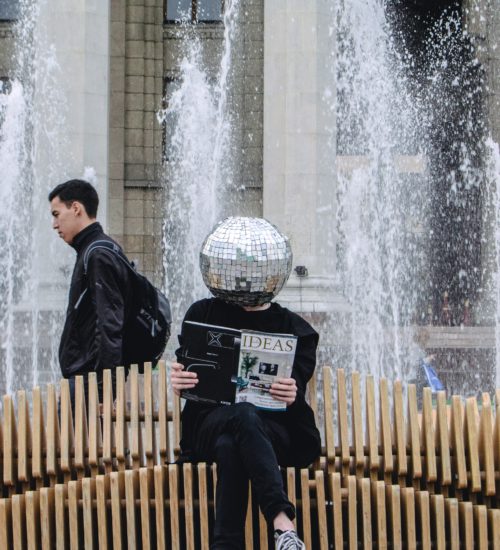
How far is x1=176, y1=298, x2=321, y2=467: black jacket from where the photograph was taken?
149 inches

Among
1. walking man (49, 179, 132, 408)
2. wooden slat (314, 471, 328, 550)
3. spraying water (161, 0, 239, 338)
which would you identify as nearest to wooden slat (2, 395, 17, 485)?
walking man (49, 179, 132, 408)

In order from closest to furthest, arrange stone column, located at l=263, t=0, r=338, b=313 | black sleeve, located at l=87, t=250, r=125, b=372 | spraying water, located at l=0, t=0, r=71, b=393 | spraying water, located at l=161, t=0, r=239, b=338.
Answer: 1. black sleeve, located at l=87, t=250, r=125, b=372
2. spraying water, located at l=0, t=0, r=71, b=393
3. stone column, located at l=263, t=0, r=338, b=313
4. spraying water, located at l=161, t=0, r=239, b=338

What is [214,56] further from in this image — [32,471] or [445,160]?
[32,471]

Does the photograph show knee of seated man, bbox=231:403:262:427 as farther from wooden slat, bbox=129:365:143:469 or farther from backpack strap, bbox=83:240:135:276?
backpack strap, bbox=83:240:135:276

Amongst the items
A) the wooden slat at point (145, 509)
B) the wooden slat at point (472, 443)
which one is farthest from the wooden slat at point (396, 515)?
the wooden slat at point (145, 509)

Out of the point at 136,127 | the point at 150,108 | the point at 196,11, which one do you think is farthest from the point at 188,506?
the point at 196,11

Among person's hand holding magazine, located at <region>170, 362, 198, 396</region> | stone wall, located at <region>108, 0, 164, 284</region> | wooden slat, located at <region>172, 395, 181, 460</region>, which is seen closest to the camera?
person's hand holding magazine, located at <region>170, 362, 198, 396</region>

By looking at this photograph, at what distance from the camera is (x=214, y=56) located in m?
21.3

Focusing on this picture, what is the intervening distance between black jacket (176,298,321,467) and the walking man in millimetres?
712

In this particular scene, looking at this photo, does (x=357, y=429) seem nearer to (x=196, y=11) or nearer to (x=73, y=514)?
(x=73, y=514)

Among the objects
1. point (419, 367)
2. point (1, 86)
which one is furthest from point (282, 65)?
point (1, 86)

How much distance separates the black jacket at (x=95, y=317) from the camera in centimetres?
445

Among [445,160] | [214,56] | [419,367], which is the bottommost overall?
[419,367]

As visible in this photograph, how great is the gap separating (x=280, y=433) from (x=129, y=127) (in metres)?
18.3
